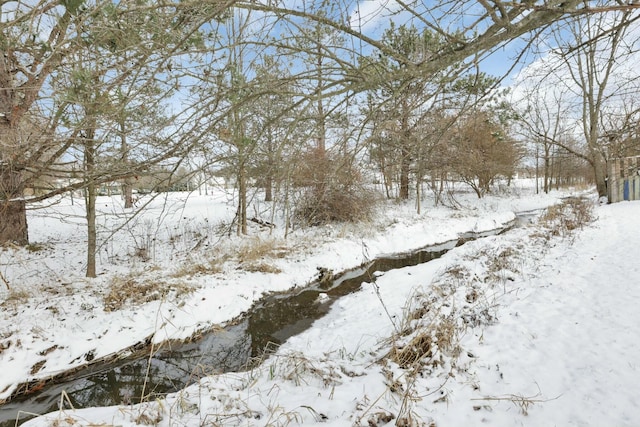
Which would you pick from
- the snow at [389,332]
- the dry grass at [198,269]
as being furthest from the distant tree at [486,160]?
the dry grass at [198,269]

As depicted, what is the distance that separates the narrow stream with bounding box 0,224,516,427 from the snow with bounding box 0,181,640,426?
9.5 inches

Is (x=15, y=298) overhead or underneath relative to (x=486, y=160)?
underneath

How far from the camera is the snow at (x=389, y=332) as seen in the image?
2146mm

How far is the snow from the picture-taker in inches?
84.5

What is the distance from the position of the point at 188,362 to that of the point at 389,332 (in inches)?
104

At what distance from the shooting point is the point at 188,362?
3.89 meters

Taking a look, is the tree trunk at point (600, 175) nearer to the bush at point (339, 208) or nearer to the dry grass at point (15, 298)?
the bush at point (339, 208)

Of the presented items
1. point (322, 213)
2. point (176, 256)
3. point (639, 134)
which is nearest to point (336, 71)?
point (639, 134)

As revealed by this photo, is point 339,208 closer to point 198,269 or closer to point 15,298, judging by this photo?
point 198,269

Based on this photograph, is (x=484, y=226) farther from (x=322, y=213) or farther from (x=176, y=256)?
(x=176, y=256)

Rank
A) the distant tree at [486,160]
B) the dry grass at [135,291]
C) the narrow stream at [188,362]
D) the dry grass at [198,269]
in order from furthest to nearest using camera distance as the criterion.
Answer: the distant tree at [486,160] < the dry grass at [198,269] < the dry grass at [135,291] < the narrow stream at [188,362]

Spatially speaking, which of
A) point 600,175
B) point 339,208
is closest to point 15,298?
point 339,208

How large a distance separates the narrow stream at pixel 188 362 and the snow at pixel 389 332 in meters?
0.24

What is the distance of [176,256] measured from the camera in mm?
7312
